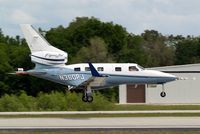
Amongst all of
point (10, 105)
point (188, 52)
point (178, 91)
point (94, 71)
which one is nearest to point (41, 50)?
point (94, 71)

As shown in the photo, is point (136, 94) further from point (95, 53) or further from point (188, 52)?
point (188, 52)

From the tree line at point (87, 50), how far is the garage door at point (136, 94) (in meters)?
7.27

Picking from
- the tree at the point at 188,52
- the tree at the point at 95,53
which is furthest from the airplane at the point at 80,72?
the tree at the point at 188,52

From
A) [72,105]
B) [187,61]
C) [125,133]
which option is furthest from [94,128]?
[187,61]

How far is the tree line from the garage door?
727cm

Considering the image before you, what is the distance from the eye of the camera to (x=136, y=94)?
253 feet

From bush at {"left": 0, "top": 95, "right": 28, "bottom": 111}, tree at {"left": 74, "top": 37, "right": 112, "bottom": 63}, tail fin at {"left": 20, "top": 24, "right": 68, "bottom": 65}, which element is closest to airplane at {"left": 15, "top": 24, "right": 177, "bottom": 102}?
tail fin at {"left": 20, "top": 24, "right": 68, "bottom": 65}

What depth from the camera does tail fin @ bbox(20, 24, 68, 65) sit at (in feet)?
158

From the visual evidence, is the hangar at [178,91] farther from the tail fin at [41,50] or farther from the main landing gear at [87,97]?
the main landing gear at [87,97]

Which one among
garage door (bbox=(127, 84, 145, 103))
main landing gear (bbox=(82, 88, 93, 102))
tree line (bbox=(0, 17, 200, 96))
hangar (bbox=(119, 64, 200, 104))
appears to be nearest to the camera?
main landing gear (bbox=(82, 88, 93, 102))

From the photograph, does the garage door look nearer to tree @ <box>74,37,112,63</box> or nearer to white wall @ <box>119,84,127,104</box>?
white wall @ <box>119,84,127,104</box>

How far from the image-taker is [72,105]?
55.8 meters

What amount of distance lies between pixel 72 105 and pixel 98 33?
149ft

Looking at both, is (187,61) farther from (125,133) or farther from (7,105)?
(125,133)
